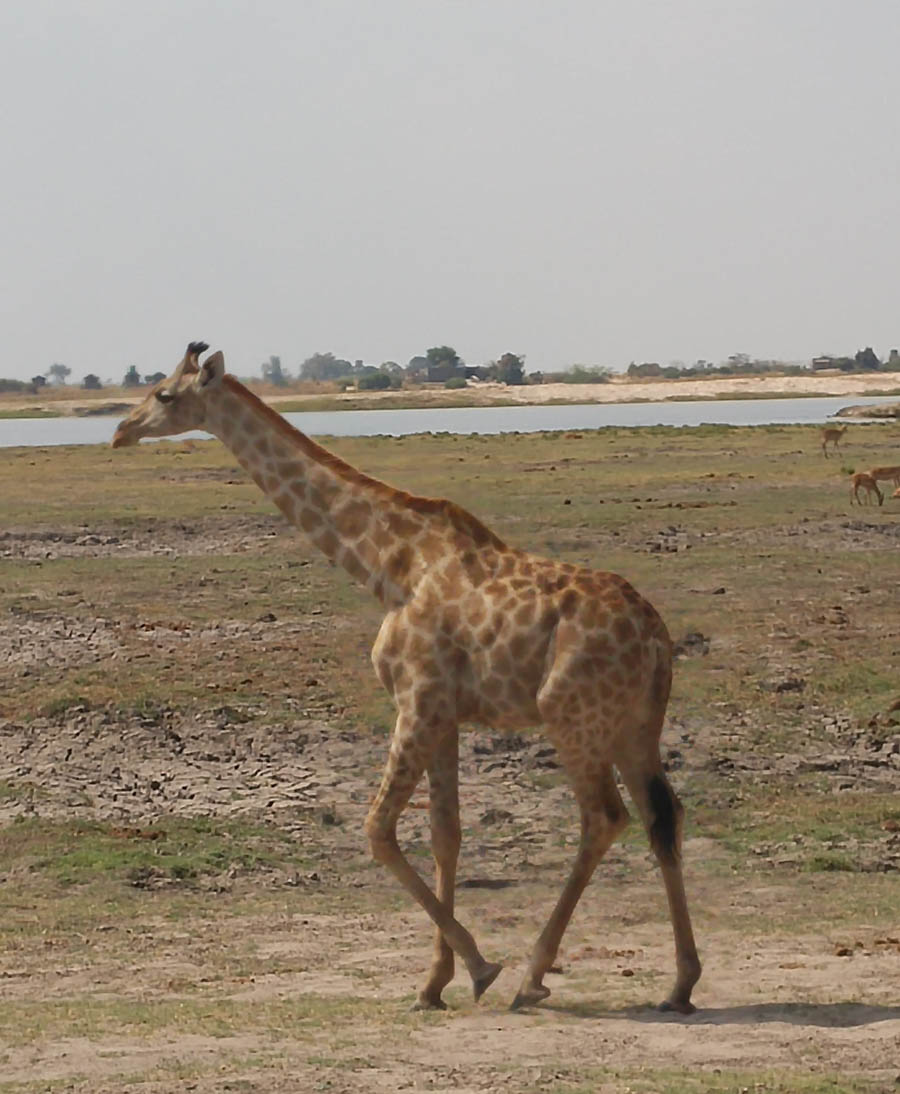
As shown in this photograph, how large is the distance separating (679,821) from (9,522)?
809 inches

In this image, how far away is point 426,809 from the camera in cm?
1198

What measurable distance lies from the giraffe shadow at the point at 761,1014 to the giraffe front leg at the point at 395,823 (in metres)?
0.36

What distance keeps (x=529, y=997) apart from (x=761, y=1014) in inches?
37.2

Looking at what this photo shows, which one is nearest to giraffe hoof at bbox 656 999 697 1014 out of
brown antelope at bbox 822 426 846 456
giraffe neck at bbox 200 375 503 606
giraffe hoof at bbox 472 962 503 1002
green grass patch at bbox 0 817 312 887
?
giraffe hoof at bbox 472 962 503 1002

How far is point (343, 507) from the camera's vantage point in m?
9.22

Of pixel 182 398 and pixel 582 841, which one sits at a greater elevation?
pixel 182 398

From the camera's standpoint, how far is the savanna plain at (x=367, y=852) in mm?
7336

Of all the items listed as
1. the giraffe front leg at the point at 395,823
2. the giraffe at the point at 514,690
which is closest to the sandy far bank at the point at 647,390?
the giraffe at the point at 514,690

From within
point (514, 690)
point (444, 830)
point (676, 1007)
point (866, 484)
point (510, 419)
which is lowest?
point (676, 1007)

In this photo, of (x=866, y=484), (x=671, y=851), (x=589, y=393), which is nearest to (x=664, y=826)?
(x=671, y=851)

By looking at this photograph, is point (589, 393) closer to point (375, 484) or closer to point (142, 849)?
point (142, 849)

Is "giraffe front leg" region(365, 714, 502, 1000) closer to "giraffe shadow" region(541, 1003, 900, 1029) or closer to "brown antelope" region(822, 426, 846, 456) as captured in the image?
"giraffe shadow" region(541, 1003, 900, 1029)

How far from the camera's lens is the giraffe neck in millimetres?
8930

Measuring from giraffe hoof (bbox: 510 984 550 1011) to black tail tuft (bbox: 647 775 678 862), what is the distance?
2.38 feet
